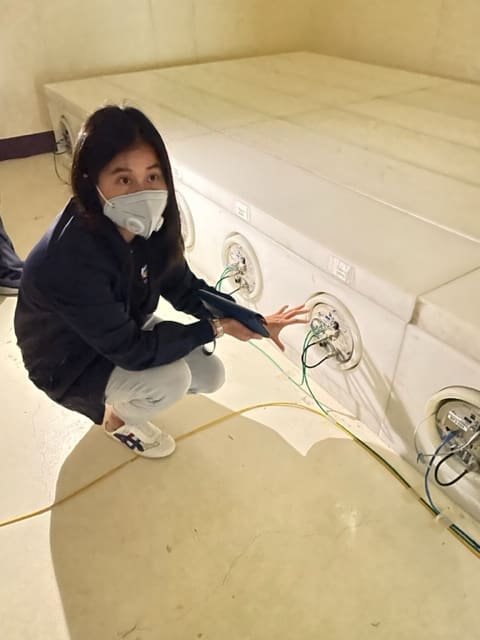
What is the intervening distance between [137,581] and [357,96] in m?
1.86

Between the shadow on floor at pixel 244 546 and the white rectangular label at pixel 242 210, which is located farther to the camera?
the white rectangular label at pixel 242 210

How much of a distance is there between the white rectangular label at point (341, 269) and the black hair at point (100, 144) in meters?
0.37

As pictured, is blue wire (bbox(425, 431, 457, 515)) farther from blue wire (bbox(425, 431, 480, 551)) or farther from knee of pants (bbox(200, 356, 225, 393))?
knee of pants (bbox(200, 356, 225, 393))

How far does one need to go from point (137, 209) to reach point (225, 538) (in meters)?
0.62

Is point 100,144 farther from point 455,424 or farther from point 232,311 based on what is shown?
point 455,424

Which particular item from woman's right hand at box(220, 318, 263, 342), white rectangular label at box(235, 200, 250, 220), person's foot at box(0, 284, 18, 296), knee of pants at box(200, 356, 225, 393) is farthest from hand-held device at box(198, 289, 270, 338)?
person's foot at box(0, 284, 18, 296)

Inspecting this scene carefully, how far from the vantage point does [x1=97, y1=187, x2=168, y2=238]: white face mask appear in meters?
0.78

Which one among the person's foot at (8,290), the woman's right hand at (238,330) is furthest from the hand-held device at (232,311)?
the person's foot at (8,290)

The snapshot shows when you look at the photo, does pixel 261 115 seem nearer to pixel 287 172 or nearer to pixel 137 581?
pixel 287 172

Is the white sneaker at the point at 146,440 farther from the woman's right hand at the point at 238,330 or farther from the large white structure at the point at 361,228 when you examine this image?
the large white structure at the point at 361,228

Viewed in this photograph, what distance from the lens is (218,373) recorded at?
3.61 ft

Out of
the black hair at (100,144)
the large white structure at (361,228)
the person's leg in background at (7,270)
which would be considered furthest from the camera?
the person's leg in background at (7,270)

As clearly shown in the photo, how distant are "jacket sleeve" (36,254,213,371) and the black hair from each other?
0.35 ft

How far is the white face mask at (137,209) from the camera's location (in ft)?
2.57
